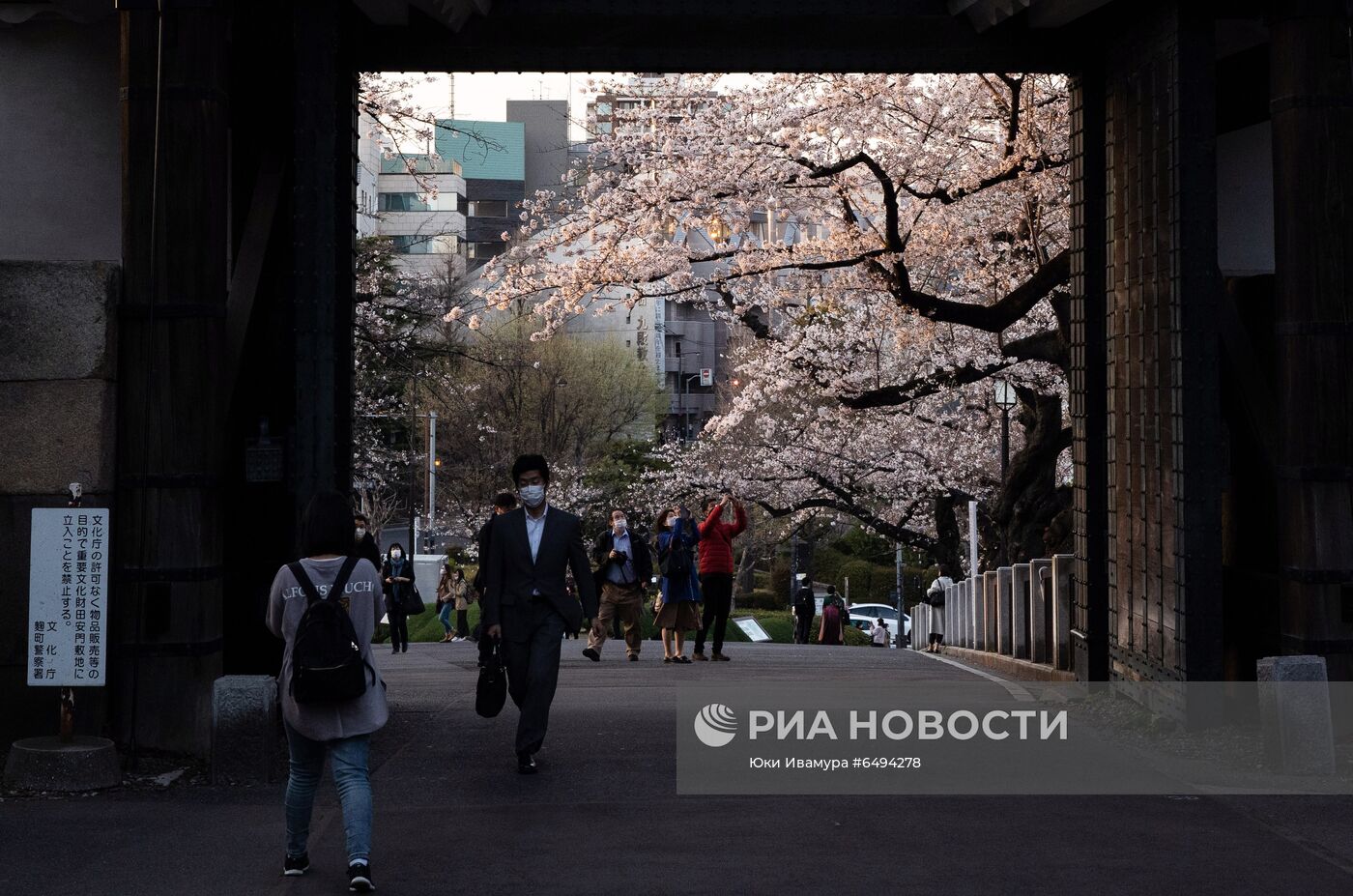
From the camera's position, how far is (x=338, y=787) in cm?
645

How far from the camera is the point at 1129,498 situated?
1102cm

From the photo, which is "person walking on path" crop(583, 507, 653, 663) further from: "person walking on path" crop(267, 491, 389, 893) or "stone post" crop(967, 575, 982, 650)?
"person walking on path" crop(267, 491, 389, 893)

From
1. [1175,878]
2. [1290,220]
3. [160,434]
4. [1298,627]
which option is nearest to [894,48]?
[1290,220]

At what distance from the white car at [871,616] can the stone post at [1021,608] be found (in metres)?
29.7

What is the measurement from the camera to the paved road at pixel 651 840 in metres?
6.47

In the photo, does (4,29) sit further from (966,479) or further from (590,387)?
(590,387)

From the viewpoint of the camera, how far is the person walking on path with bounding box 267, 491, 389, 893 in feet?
20.8

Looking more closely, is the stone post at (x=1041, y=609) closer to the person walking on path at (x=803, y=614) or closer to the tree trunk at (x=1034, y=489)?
the tree trunk at (x=1034, y=489)

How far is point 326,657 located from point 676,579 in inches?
424

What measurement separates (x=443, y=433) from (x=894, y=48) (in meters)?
40.8

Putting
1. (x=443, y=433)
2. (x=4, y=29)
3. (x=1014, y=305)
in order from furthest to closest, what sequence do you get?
1. (x=443, y=433)
2. (x=1014, y=305)
3. (x=4, y=29)

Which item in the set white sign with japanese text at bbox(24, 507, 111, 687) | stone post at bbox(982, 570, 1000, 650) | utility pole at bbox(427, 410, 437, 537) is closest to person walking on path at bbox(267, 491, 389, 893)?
Answer: white sign with japanese text at bbox(24, 507, 111, 687)

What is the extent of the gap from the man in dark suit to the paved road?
0.50 meters

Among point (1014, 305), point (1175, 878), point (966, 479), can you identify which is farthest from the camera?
point (966, 479)
